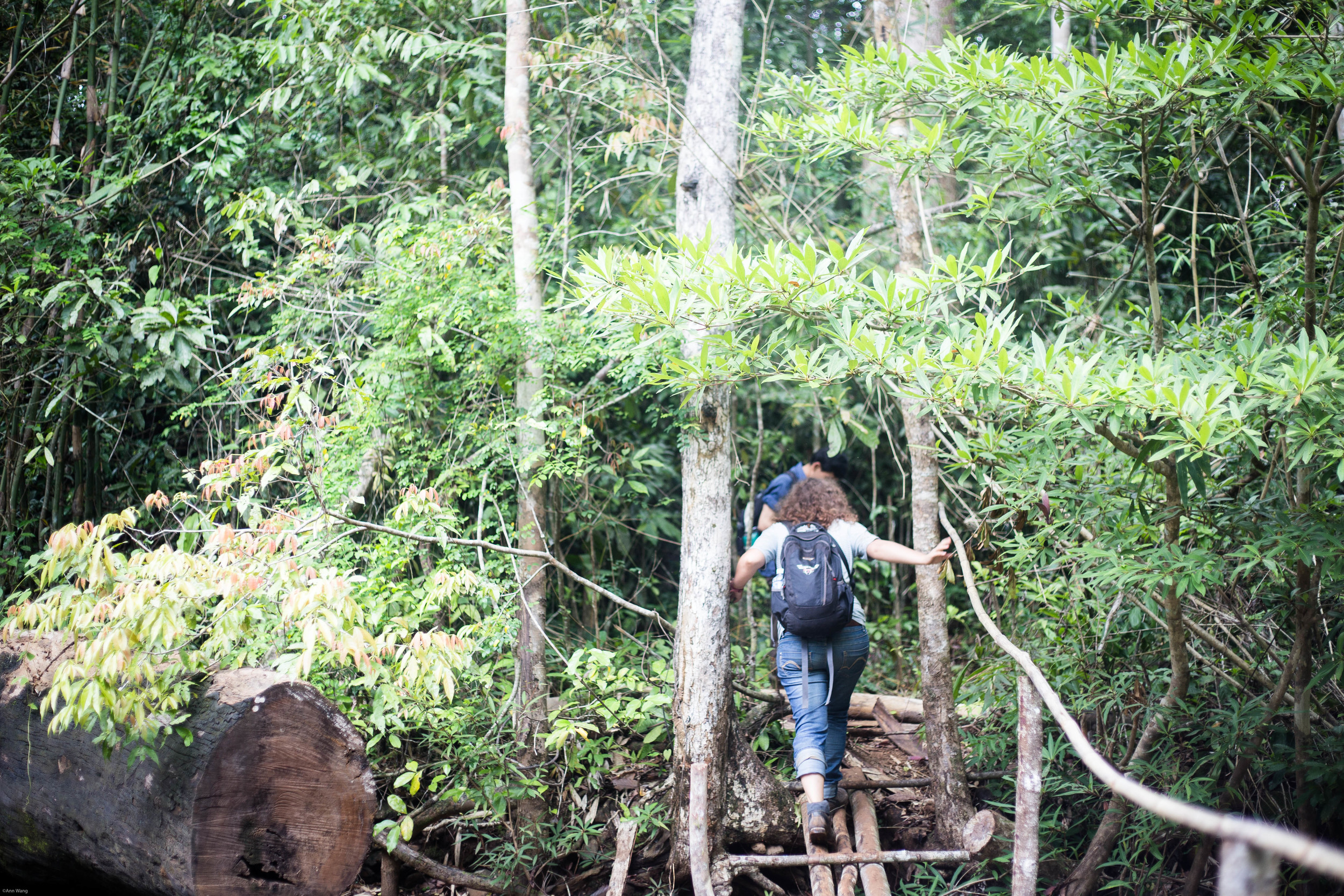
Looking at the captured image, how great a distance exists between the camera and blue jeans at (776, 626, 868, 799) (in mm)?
3695

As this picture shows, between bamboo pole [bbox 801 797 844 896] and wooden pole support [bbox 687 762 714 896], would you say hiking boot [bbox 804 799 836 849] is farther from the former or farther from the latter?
wooden pole support [bbox 687 762 714 896]

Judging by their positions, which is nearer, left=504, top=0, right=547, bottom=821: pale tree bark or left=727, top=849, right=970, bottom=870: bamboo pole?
left=727, top=849, right=970, bottom=870: bamboo pole

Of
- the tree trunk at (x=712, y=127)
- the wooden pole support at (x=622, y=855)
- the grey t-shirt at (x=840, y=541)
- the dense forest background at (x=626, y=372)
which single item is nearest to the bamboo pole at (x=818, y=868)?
the dense forest background at (x=626, y=372)

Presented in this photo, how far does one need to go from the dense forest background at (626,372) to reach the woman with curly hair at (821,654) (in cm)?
47

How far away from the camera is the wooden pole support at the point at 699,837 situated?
325 cm

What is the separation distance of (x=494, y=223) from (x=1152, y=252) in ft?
10.7

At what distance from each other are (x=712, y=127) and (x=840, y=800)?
3.19 meters

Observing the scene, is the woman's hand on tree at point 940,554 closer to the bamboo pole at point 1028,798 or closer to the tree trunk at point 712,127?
the bamboo pole at point 1028,798

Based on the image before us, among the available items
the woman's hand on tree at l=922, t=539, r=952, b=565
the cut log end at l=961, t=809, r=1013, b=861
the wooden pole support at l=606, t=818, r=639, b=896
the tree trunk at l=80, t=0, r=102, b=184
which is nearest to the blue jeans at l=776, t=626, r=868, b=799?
the woman's hand on tree at l=922, t=539, r=952, b=565

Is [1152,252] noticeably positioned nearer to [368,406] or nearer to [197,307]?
[368,406]

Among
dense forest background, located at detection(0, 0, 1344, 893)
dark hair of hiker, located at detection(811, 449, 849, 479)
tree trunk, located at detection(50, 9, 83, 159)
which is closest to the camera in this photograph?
dense forest background, located at detection(0, 0, 1344, 893)

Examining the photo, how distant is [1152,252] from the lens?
2.99 meters

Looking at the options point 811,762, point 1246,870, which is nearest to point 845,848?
point 811,762

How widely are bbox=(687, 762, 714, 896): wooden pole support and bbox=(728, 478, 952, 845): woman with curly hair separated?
Answer: 51cm
